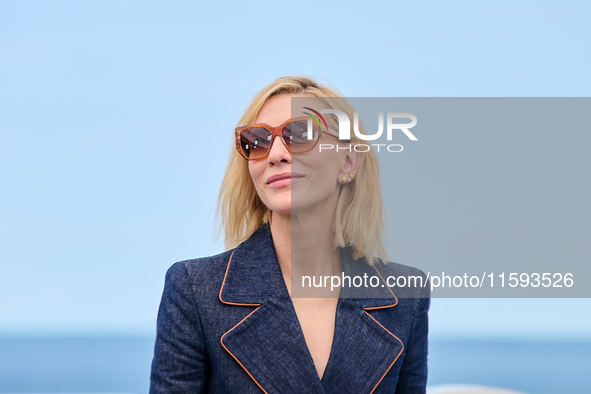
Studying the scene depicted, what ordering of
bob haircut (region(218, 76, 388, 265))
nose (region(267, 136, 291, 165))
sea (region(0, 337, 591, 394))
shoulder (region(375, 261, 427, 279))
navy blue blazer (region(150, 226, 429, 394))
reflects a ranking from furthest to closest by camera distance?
sea (region(0, 337, 591, 394)), shoulder (region(375, 261, 427, 279)), bob haircut (region(218, 76, 388, 265)), nose (region(267, 136, 291, 165)), navy blue blazer (region(150, 226, 429, 394))

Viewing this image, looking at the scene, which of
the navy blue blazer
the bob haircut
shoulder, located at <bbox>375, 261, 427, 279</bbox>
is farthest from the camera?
shoulder, located at <bbox>375, 261, 427, 279</bbox>

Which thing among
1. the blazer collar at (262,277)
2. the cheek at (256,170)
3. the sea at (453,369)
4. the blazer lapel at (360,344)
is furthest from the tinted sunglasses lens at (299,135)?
the sea at (453,369)

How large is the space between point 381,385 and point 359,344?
0.43ft

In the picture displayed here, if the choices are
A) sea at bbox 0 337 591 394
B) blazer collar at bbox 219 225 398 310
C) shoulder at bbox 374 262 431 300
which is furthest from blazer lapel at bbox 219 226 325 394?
sea at bbox 0 337 591 394

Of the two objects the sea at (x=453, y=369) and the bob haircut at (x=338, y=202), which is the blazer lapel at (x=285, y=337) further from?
the sea at (x=453, y=369)

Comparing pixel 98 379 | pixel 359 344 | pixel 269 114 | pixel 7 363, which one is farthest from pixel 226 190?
pixel 7 363

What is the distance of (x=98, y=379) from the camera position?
11.7 metres

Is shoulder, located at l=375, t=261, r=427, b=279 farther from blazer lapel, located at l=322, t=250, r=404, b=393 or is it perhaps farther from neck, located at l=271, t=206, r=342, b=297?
neck, located at l=271, t=206, r=342, b=297

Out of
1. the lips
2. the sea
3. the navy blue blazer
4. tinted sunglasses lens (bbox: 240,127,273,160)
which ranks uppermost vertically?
the sea

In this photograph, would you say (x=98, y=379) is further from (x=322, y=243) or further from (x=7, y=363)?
(x=322, y=243)

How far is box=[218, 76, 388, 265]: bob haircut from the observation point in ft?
6.32

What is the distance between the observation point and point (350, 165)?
198cm

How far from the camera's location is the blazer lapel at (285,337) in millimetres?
1695

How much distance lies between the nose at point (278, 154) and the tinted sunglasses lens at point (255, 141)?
30 millimetres
